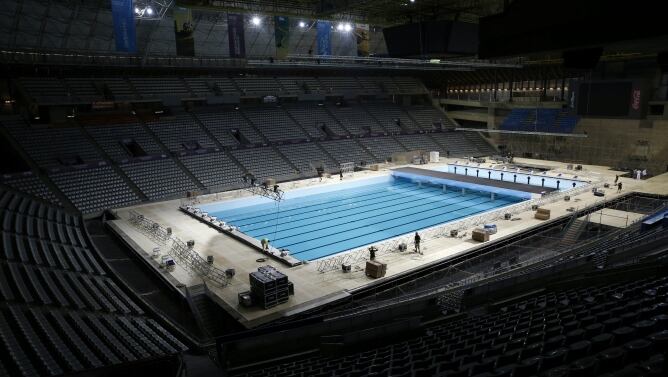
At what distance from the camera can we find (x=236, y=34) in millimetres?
17672

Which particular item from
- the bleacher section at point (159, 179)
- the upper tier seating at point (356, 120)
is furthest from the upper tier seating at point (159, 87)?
the upper tier seating at point (356, 120)

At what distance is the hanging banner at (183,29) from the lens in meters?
15.6

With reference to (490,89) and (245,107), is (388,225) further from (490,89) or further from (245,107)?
(490,89)

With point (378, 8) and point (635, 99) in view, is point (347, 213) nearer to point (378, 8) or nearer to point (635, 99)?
point (378, 8)

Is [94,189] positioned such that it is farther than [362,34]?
Yes

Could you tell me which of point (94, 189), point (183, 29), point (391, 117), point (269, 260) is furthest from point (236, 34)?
point (391, 117)

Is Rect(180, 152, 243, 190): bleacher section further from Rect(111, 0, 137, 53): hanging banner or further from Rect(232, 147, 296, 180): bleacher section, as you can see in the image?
Rect(111, 0, 137, 53): hanging banner

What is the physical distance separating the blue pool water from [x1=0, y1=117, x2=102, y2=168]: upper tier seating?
8060 mm

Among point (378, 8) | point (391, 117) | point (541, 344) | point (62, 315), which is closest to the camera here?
point (541, 344)

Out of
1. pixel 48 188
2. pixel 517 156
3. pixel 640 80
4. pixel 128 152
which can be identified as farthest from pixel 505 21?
pixel 517 156

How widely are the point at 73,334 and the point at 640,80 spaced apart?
18.4 metres

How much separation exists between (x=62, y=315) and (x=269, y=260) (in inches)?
273

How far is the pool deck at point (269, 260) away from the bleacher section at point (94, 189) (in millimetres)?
988

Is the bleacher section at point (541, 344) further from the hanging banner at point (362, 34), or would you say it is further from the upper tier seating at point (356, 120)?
the upper tier seating at point (356, 120)
